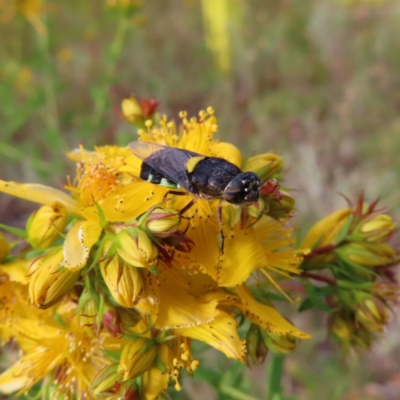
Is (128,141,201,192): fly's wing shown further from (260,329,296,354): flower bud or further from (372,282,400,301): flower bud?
(372,282,400,301): flower bud

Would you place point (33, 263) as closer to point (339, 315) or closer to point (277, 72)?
point (339, 315)

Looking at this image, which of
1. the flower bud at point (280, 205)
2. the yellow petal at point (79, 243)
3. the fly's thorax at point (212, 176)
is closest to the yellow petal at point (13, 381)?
the yellow petal at point (79, 243)

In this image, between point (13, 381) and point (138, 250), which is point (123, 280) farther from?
point (13, 381)

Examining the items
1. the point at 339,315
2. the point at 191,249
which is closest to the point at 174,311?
the point at 191,249

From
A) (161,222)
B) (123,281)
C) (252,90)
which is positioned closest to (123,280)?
(123,281)

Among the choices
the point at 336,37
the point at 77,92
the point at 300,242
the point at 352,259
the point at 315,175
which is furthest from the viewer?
the point at 77,92

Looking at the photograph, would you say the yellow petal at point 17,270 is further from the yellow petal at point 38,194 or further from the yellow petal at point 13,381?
the yellow petal at point 13,381

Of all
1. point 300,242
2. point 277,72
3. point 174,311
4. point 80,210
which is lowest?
point 174,311
